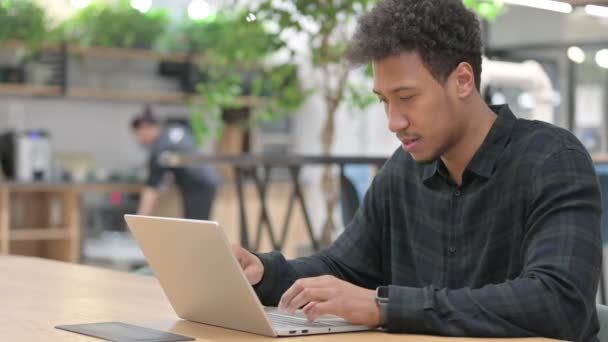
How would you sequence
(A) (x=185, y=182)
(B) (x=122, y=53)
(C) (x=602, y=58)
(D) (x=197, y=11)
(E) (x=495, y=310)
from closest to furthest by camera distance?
(E) (x=495, y=310), (A) (x=185, y=182), (C) (x=602, y=58), (B) (x=122, y=53), (D) (x=197, y=11)

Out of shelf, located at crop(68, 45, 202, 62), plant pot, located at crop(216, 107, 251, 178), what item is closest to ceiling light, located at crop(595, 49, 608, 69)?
plant pot, located at crop(216, 107, 251, 178)

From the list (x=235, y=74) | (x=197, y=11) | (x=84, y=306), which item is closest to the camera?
(x=84, y=306)

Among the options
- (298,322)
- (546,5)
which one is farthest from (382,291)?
(546,5)

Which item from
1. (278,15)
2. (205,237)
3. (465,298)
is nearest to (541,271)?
(465,298)

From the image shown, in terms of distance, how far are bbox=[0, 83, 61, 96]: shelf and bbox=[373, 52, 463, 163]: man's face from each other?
6419mm

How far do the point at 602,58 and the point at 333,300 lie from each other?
654 centimetres

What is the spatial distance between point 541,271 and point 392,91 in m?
0.35

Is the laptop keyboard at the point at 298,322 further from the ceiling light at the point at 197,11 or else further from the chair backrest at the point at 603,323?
the ceiling light at the point at 197,11

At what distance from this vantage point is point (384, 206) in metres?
1.81

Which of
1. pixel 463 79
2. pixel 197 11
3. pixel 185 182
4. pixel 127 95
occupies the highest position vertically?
pixel 197 11

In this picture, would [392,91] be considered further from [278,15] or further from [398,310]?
[278,15]

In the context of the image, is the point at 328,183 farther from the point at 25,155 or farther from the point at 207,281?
the point at 25,155

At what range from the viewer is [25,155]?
7.32m

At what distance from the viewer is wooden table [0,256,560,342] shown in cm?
135
